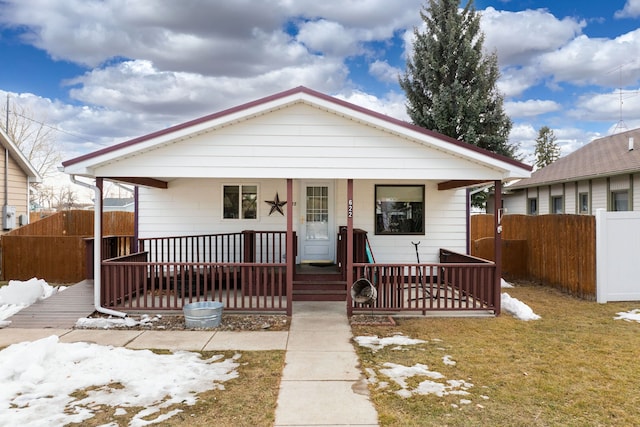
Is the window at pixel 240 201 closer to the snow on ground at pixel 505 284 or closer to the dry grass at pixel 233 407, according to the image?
the dry grass at pixel 233 407

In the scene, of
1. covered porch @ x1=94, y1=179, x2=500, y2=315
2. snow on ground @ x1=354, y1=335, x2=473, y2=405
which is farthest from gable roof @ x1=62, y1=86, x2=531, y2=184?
snow on ground @ x1=354, y1=335, x2=473, y2=405

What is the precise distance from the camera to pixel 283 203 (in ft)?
33.7

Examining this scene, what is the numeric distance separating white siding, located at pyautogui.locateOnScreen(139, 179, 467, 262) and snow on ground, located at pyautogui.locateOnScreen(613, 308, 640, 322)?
3565 millimetres

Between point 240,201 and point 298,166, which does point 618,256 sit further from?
point 240,201

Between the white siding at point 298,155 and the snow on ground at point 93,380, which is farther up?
the white siding at point 298,155

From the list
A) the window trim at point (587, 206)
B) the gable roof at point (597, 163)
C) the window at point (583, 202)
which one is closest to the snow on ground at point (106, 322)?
the gable roof at point (597, 163)

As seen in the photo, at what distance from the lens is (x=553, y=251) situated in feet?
34.1

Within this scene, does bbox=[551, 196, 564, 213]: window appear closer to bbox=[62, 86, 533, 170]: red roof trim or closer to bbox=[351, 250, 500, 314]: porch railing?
bbox=[351, 250, 500, 314]: porch railing

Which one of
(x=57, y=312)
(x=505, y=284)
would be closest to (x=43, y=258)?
(x=57, y=312)

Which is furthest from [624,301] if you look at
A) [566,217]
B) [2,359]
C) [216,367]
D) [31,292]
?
[31,292]

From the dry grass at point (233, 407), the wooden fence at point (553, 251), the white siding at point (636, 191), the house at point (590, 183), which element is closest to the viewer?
the dry grass at point (233, 407)

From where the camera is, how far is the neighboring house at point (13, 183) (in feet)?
46.1

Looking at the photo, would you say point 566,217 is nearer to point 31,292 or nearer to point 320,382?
point 320,382

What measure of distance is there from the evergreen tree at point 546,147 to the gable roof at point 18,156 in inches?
1573
